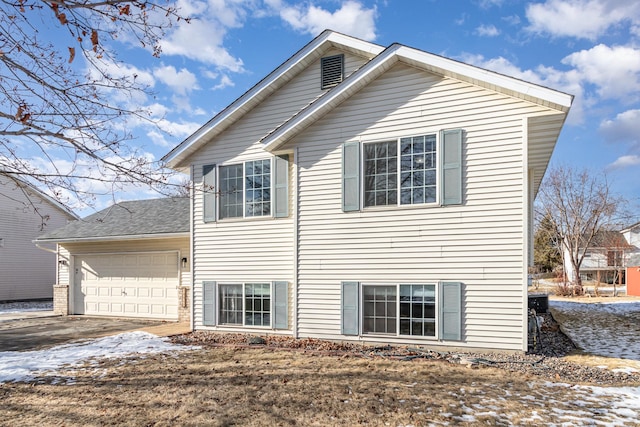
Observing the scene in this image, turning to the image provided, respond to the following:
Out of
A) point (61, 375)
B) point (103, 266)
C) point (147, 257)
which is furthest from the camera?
point (103, 266)

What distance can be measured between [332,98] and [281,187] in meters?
2.45

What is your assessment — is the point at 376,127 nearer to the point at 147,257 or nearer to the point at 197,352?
the point at 197,352

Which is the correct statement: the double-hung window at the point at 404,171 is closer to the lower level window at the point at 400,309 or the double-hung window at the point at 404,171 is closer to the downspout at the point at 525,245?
the downspout at the point at 525,245

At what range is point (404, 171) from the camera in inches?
349

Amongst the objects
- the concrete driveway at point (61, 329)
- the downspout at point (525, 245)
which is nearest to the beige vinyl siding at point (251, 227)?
the concrete driveway at point (61, 329)

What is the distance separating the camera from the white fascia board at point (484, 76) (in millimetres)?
7621

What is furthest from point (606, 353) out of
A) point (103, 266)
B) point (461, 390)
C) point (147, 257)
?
point (103, 266)

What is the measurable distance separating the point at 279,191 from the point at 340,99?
8.53 feet

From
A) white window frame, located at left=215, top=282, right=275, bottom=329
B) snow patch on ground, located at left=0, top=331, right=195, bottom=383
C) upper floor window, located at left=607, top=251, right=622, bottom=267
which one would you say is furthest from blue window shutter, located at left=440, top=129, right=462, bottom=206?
upper floor window, located at left=607, top=251, right=622, bottom=267

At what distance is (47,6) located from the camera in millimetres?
4898

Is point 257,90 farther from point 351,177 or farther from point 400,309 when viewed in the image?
point 400,309

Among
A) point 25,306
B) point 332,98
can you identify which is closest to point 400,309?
point 332,98

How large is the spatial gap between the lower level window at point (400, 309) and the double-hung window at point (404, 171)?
5.89 feet

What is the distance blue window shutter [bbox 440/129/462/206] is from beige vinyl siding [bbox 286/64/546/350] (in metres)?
0.15
